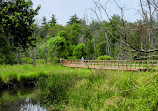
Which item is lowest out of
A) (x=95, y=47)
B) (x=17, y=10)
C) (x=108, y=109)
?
(x=108, y=109)

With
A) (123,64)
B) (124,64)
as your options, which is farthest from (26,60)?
(123,64)

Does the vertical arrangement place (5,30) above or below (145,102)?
above

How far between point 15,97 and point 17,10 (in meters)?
8.49

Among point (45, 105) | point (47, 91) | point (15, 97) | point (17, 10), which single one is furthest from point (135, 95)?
point (17, 10)

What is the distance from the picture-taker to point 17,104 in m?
10.2

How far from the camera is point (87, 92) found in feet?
25.9

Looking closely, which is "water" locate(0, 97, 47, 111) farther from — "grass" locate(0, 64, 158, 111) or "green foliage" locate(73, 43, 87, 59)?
"green foliage" locate(73, 43, 87, 59)

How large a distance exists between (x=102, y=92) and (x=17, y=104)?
17.6 ft

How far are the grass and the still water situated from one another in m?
0.50

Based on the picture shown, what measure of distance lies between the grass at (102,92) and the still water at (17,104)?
499mm

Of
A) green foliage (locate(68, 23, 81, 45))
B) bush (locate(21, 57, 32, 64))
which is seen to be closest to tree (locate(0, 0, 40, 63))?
bush (locate(21, 57, 32, 64))

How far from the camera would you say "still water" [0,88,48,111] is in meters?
9.25

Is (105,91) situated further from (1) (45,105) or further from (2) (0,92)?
(2) (0,92)

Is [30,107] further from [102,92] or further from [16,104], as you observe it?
[102,92]
